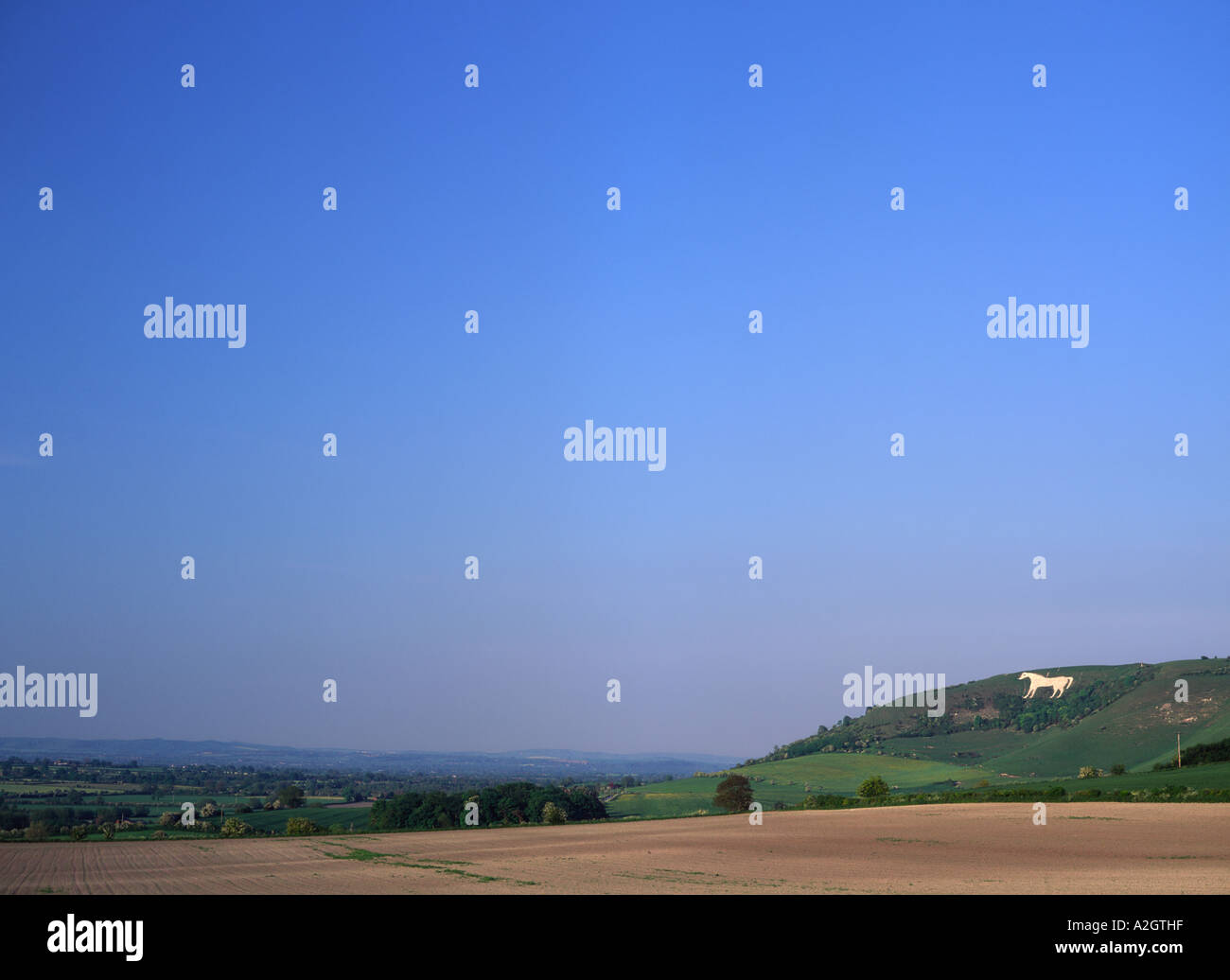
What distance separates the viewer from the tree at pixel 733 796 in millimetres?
98875

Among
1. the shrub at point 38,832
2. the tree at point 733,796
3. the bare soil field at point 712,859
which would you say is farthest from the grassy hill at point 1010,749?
the shrub at point 38,832

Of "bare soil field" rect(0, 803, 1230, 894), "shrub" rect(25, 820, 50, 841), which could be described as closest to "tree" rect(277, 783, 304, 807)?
"shrub" rect(25, 820, 50, 841)

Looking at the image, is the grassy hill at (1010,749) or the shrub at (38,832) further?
the grassy hill at (1010,749)

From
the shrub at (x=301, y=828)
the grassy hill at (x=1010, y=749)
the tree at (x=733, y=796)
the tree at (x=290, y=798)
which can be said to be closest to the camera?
the shrub at (x=301, y=828)

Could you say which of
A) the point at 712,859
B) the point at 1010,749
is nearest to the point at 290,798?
the point at 712,859

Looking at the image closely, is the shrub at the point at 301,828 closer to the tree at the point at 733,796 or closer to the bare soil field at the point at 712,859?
the bare soil field at the point at 712,859

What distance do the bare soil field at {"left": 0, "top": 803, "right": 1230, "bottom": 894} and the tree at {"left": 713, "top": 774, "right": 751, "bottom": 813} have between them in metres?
30.7

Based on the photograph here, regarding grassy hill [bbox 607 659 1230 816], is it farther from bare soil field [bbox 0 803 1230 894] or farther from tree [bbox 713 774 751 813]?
bare soil field [bbox 0 803 1230 894]

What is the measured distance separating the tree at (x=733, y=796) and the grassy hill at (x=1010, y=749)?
1504mm

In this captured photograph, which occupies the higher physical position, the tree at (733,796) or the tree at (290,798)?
the tree at (290,798)

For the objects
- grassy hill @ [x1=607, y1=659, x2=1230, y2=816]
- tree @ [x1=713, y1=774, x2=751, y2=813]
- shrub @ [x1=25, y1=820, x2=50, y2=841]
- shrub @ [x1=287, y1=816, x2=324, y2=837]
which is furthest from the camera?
grassy hill @ [x1=607, y1=659, x2=1230, y2=816]

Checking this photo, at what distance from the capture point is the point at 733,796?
99875 millimetres

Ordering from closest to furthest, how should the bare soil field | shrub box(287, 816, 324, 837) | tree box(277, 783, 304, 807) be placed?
the bare soil field, shrub box(287, 816, 324, 837), tree box(277, 783, 304, 807)

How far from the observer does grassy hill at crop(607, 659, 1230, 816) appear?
416ft
